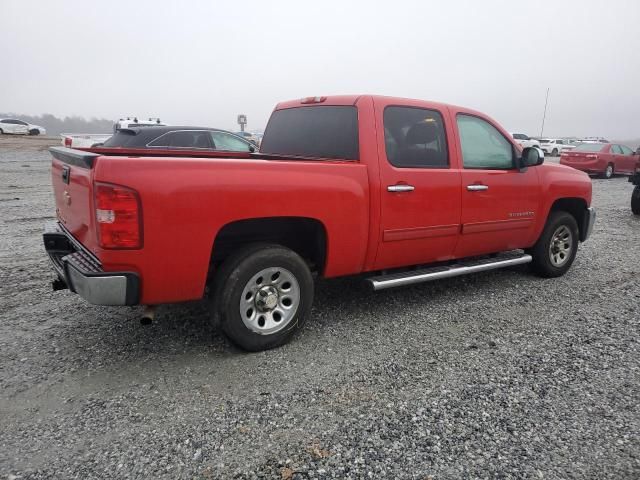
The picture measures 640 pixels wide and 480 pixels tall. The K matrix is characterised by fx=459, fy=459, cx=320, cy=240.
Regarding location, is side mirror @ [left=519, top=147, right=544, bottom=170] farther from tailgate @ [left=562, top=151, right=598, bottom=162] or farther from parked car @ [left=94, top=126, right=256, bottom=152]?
tailgate @ [left=562, top=151, right=598, bottom=162]

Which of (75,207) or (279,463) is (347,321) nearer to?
(279,463)

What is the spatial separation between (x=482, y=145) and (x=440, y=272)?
4.65ft

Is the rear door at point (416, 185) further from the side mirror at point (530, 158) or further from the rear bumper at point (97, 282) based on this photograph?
the rear bumper at point (97, 282)

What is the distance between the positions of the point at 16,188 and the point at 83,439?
440 inches

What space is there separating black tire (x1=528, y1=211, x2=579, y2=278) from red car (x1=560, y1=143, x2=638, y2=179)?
50.3 ft

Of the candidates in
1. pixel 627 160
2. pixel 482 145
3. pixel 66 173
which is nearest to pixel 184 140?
pixel 66 173

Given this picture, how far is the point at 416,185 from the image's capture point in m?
3.92

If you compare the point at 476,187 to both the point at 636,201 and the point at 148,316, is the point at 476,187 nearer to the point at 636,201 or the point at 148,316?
the point at 148,316

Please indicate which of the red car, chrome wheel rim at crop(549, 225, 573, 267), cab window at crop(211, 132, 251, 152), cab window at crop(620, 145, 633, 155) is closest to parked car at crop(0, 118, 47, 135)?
cab window at crop(211, 132, 251, 152)

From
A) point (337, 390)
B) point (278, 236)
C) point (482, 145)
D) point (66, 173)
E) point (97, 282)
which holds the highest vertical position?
point (482, 145)

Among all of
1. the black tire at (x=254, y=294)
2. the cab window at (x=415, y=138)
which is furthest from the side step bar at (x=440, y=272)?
the cab window at (x=415, y=138)

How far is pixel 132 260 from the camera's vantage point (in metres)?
2.80

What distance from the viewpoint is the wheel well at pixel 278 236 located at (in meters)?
3.40

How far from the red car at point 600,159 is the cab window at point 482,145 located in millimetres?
16357
